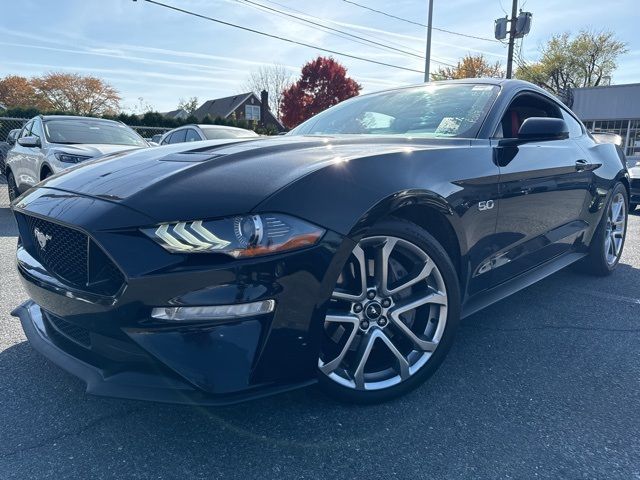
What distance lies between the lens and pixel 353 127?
3.21 metres

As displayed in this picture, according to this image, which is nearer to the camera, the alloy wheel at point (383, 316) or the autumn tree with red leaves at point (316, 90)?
the alloy wheel at point (383, 316)

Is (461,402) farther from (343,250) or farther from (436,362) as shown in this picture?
(343,250)

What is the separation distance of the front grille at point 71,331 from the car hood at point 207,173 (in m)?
0.52

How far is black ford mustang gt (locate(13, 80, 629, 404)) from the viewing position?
1.58 metres

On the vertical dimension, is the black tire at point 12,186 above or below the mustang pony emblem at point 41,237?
below

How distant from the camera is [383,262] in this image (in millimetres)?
1989

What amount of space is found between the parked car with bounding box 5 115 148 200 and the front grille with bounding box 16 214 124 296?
14.7 feet

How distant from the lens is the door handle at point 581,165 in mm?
3423

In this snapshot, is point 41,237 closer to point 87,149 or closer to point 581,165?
point 581,165

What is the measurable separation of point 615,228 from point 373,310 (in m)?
3.47

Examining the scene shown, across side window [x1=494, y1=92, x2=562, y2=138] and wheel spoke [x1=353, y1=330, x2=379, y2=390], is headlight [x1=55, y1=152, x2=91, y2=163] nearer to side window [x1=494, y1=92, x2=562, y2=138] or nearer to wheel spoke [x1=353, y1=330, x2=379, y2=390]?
side window [x1=494, y1=92, x2=562, y2=138]

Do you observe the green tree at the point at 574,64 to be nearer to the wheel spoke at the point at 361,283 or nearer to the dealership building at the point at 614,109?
the dealership building at the point at 614,109

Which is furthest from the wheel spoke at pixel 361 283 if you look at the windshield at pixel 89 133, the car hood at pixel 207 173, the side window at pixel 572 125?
the windshield at pixel 89 133

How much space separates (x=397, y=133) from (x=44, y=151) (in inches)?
229
